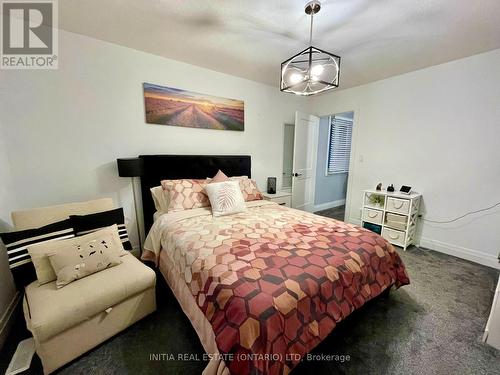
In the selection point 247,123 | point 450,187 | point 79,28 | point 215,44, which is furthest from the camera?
point 247,123

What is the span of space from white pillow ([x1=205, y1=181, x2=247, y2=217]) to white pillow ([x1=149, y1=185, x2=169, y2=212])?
19.8 inches

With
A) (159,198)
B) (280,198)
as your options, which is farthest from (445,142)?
(159,198)

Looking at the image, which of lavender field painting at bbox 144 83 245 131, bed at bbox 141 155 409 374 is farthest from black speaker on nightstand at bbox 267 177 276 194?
bed at bbox 141 155 409 374

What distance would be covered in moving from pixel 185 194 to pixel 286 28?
1960 mm

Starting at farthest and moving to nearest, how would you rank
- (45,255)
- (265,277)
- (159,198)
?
(159,198) → (45,255) → (265,277)

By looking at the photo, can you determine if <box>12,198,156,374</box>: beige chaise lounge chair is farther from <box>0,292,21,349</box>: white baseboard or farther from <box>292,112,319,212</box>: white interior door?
<box>292,112,319,212</box>: white interior door

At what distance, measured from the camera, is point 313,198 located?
452cm

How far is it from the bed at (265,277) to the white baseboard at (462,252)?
1621mm

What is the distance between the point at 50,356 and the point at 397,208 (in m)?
3.70

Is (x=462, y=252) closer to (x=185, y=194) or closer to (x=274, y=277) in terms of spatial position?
(x=274, y=277)

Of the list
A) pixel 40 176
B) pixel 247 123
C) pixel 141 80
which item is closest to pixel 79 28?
pixel 141 80

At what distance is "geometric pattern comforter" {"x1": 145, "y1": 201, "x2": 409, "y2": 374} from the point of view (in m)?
1.02

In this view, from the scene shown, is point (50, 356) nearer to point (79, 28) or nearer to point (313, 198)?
point (79, 28)

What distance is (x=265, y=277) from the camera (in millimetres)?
1217
